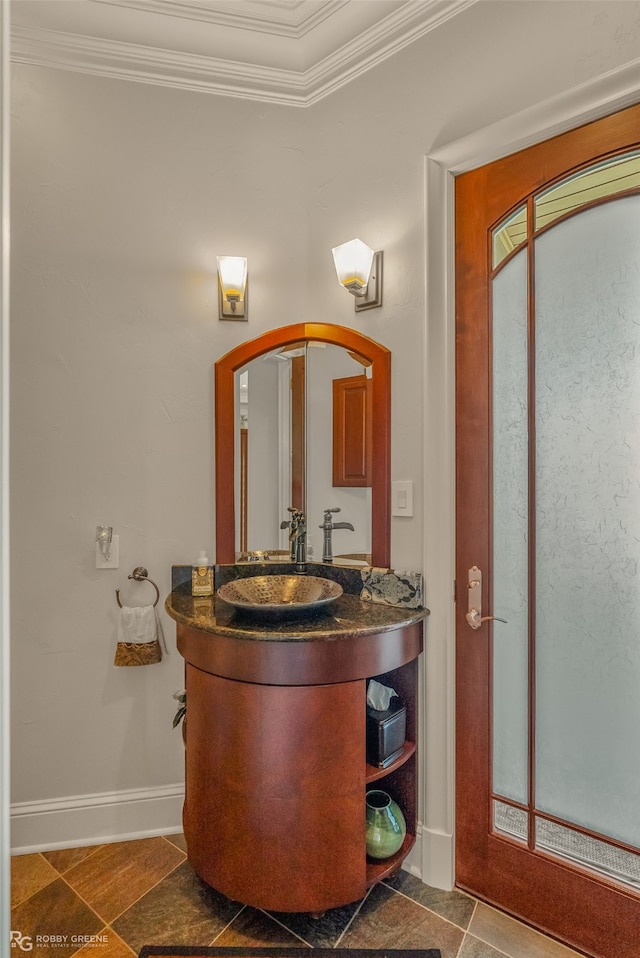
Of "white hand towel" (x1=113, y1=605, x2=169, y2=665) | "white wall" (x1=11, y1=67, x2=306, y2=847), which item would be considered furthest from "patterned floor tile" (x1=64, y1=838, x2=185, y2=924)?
"white hand towel" (x1=113, y1=605, x2=169, y2=665)

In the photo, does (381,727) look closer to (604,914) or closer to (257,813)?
(257,813)

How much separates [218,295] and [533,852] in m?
2.20

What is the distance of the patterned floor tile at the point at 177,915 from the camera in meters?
1.58

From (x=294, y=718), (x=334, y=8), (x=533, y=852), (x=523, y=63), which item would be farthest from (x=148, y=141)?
(x=533, y=852)

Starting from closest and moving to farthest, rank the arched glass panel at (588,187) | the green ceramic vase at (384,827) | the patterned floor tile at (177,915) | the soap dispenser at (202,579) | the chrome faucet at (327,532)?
the arched glass panel at (588,187)
the patterned floor tile at (177,915)
the green ceramic vase at (384,827)
the soap dispenser at (202,579)
the chrome faucet at (327,532)

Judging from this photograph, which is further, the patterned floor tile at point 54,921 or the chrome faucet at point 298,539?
the chrome faucet at point 298,539

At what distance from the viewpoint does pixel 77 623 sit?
205 cm

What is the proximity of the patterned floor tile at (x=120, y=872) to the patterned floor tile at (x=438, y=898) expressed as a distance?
0.78m

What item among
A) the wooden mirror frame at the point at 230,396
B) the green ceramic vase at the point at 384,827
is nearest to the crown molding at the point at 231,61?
the wooden mirror frame at the point at 230,396

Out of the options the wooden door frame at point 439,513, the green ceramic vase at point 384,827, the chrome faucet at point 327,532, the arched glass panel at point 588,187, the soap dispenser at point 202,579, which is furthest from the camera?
the chrome faucet at point 327,532

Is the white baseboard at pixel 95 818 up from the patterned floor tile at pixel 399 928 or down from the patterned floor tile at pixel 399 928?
up

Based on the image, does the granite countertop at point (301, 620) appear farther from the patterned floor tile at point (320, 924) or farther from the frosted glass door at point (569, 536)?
the patterned floor tile at point (320, 924)

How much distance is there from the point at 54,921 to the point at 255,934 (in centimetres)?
62

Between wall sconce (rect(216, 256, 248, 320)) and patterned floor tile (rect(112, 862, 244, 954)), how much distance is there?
6.67 ft
